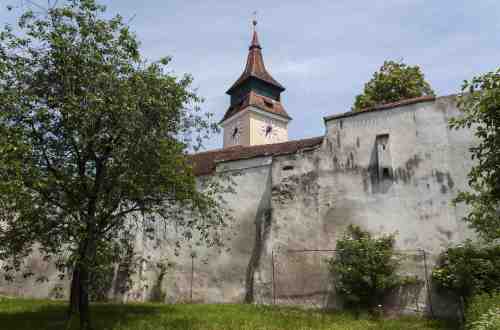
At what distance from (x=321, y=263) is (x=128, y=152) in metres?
7.35

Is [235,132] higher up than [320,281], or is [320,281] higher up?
[235,132]

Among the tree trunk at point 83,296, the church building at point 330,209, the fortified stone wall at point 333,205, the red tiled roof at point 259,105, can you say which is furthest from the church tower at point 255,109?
the tree trunk at point 83,296

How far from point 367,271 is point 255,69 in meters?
32.3

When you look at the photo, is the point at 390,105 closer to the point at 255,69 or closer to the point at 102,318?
the point at 102,318

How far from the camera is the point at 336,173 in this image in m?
14.9

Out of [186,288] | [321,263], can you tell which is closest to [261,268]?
[321,263]

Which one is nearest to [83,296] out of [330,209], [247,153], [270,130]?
[330,209]

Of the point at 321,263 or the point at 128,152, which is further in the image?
the point at 321,263

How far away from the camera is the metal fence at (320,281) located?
1293 cm

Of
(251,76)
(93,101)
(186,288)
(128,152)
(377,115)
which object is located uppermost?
(251,76)

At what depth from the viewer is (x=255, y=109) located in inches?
1610

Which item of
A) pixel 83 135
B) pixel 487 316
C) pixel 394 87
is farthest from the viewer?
pixel 394 87

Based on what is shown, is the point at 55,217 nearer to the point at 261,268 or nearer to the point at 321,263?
the point at 261,268

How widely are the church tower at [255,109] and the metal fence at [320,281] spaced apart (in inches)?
1026
